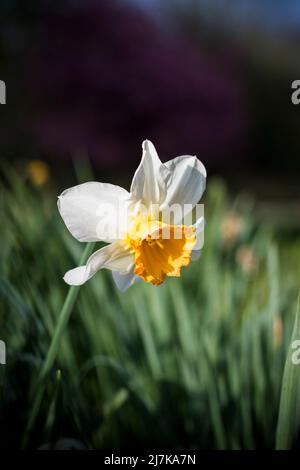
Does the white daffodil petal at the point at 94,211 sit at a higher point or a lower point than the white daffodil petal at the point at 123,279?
higher

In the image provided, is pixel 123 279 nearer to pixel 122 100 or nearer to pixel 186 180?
pixel 186 180

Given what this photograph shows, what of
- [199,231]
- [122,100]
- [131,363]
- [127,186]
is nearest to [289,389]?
[199,231]

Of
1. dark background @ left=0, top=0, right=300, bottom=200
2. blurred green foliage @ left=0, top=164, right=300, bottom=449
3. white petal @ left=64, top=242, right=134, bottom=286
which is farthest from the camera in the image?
dark background @ left=0, top=0, right=300, bottom=200

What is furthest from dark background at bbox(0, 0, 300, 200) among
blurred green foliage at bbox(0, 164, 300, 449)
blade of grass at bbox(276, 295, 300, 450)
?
blade of grass at bbox(276, 295, 300, 450)

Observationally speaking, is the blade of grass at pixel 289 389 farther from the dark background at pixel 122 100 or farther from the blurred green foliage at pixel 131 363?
the dark background at pixel 122 100

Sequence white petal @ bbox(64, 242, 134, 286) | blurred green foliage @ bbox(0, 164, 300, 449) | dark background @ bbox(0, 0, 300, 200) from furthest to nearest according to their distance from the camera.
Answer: dark background @ bbox(0, 0, 300, 200) < blurred green foliage @ bbox(0, 164, 300, 449) < white petal @ bbox(64, 242, 134, 286)

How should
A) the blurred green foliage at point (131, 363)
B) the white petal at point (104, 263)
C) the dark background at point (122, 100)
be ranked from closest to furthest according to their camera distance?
the white petal at point (104, 263) → the blurred green foliage at point (131, 363) → the dark background at point (122, 100)

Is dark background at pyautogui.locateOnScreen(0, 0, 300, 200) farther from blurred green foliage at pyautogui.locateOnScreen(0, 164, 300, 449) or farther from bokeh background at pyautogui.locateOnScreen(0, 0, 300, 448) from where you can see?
blurred green foliage at pyautogui.locateOnScreen(0, 164, 300, 449)

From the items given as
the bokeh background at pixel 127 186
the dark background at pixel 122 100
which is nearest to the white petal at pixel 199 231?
the bokeh background at pixel 127 186

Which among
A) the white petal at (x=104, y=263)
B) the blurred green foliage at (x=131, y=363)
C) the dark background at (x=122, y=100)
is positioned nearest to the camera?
the white petal at (x=104, y=263)
